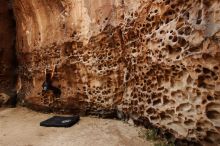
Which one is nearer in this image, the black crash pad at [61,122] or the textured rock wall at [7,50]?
the black crash pad at [61,122]

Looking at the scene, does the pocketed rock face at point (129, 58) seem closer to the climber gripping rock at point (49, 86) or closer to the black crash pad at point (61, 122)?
the climber gripping rock at point (49, 86)

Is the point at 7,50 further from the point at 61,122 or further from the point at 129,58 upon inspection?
the point at 129,58

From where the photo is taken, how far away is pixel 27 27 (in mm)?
6957

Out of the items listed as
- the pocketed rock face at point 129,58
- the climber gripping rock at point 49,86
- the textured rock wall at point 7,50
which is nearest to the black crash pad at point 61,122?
the pocketed rock face at point 129,58

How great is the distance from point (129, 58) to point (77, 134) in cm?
150

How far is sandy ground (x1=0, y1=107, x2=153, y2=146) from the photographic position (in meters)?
3.98

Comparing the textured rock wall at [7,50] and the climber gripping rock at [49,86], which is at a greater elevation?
the textured rock wall at [7,50]

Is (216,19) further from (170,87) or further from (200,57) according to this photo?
(170,87)

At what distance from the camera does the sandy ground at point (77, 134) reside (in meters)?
3.98

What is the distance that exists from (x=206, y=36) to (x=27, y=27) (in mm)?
5000

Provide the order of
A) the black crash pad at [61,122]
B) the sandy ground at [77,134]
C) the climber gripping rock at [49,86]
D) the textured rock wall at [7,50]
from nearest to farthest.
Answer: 1. the sandy ground at [77,134]
2. the black crash pad at [61,122]
3. the climber gripping rock at [49,86]
4. the textured rock wall at [7,50]

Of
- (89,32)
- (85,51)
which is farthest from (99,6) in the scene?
(85,51)

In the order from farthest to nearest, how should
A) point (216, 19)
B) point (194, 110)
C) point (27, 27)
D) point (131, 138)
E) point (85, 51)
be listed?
1. point (27, 27)
2. point (85, 51)
3. point (131, 138)
4. point (194, 110)
5. point (216, 19)

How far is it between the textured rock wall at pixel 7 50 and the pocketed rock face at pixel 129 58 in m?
0.38
